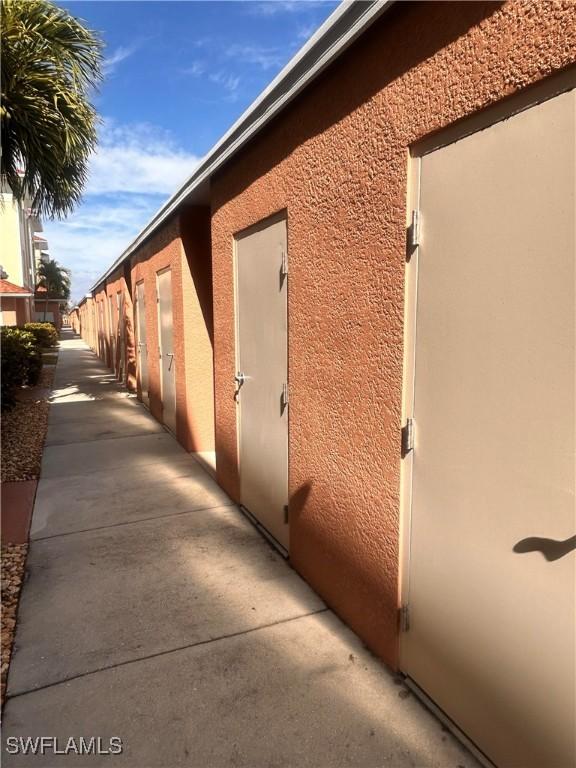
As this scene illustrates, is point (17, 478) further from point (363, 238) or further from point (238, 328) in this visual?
point (363, 238)

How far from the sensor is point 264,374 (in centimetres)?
397

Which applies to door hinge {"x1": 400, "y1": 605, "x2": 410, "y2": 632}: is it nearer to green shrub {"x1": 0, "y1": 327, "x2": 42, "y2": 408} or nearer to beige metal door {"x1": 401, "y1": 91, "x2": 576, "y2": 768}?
beige metal door {"x1": 401, "y1": 91, "x2": 576, "y2": 768}

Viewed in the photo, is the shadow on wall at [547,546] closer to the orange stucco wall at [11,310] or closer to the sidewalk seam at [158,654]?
the sidewalk seam at [158,654]

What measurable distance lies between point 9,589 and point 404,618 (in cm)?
257

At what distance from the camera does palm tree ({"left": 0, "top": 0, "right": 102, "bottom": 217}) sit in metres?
5.99

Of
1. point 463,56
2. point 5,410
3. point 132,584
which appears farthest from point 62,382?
point 463,56

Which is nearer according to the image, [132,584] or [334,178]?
[334,178]

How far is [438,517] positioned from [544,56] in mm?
1731

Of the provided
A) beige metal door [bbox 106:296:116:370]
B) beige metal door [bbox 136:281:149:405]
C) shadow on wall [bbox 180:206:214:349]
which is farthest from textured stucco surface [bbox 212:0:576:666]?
beige metal door [bbox 106:296:116:370]

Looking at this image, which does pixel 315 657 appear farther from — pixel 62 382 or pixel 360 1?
pixel 62 382

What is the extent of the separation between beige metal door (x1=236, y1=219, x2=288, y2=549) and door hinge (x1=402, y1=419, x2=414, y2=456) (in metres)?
1.35

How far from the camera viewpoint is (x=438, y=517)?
2.19 m

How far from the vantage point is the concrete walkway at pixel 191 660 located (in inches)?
84.6

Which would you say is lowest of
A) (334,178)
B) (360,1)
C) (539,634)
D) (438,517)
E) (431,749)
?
(431,749)
